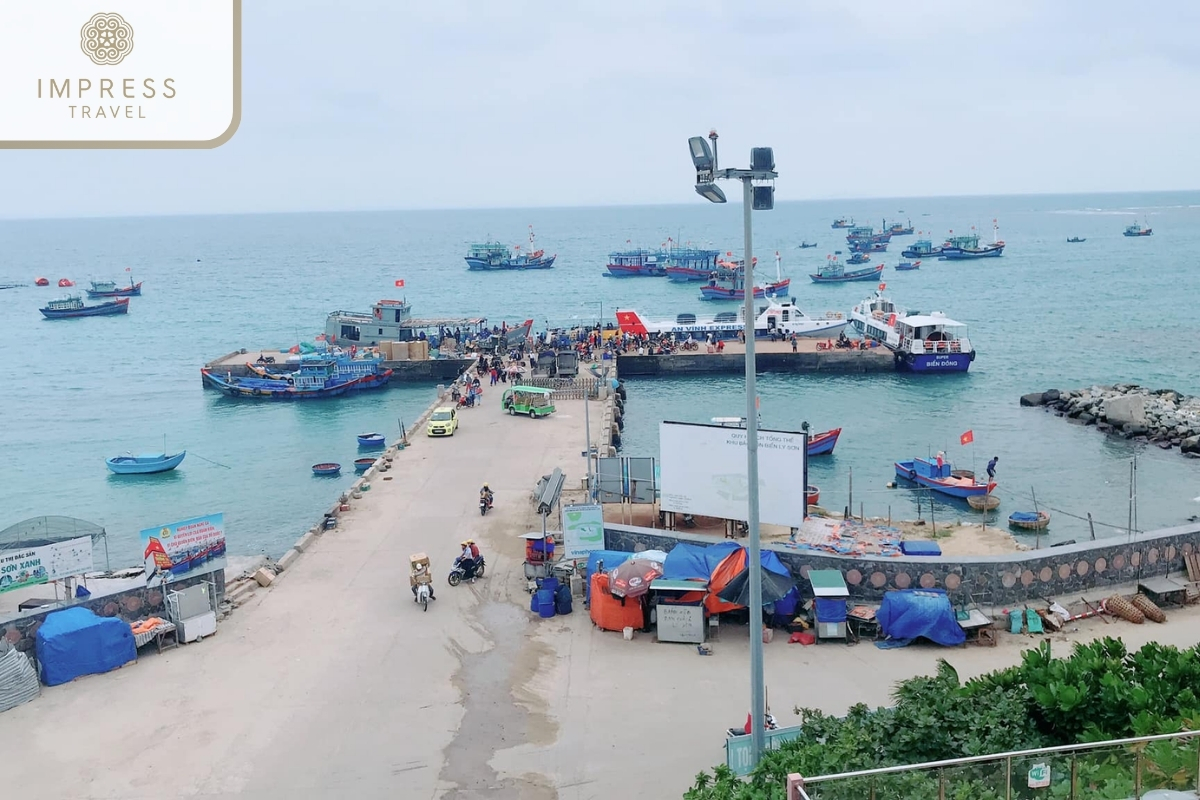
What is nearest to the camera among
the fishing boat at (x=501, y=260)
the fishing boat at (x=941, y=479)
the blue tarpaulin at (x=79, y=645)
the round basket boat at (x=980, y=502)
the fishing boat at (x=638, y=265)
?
the blue tarpaulin at (x=79, y=645)

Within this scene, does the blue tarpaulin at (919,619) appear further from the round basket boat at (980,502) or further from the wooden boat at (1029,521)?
the round basket boat at (980,502)

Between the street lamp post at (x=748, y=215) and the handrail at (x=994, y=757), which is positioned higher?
the street lamp post at (x=748, y=215)

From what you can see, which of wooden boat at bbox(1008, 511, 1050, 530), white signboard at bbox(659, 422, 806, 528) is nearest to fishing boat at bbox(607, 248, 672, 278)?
wooden boat at bbox(1008, 511, 1050, 530)

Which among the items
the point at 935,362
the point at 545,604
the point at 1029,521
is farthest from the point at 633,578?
the point at 935,362

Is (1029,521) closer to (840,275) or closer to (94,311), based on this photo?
(840,275)

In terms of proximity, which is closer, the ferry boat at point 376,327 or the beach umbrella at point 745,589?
the beach umbrella at point 745,589

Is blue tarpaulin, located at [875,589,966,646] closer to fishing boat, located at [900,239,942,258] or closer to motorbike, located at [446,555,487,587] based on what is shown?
motorbike, located at [446,555,487,587]

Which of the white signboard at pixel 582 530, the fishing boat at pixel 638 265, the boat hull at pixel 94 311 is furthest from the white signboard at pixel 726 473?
the fishing boat at pixel 638 265
